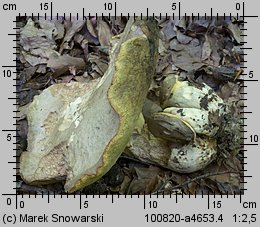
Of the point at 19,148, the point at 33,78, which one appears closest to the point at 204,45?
the point at 33,78

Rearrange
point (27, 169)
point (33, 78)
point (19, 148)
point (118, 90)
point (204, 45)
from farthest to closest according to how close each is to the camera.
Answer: point (204, 45), point (33, 78), point (19, 148), point (27, 169), point (118, 90)

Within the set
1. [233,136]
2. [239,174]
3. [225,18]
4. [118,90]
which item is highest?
[225,18]

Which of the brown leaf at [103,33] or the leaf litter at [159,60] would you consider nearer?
the leaf litter at [159,60]

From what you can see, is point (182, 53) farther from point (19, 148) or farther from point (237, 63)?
point (19, 148)

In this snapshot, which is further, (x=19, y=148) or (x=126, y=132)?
(x=19, y=148)

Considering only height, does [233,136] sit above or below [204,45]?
below

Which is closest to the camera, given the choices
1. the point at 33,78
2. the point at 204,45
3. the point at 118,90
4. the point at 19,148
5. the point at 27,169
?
the point at 118,90

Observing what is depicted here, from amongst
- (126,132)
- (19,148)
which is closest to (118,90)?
(126,132)

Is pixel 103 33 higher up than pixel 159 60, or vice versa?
pixel 103 33

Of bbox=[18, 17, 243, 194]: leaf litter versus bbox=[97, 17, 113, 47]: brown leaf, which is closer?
bbox=[18, 17, 243, 194]: leaf litter

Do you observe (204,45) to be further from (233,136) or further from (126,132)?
(126,132)
